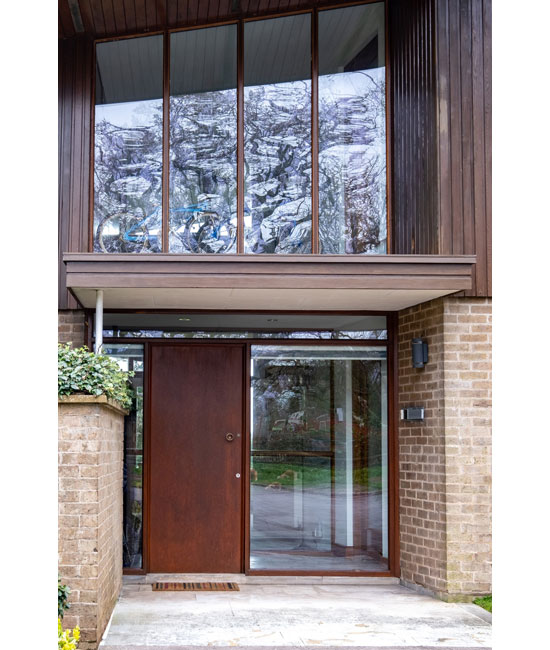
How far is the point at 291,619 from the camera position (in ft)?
23.1

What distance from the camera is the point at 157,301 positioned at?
837 centimetres

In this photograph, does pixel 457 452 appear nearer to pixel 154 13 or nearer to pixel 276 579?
pixel 276 579

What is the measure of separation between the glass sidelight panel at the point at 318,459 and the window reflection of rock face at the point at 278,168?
4.16ft

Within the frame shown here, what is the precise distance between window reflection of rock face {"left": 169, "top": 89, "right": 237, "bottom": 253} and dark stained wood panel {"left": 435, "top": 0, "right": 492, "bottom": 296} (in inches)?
80.2

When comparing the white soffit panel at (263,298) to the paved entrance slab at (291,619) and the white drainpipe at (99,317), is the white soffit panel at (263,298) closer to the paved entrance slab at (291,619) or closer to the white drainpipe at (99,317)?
the white drainpipe at (99,317)

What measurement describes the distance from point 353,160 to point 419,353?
201 centimetres

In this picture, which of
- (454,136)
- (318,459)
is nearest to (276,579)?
(318,459)

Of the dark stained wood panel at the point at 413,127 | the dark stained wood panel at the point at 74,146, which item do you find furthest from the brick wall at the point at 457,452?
the dark stained wood panel at the point at 74,146

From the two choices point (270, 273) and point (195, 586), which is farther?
point (195, 586)

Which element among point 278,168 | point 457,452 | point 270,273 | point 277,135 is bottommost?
point 457,452

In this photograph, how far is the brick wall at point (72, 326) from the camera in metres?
8.48

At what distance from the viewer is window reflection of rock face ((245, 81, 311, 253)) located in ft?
28.0

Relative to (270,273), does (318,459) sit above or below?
below
